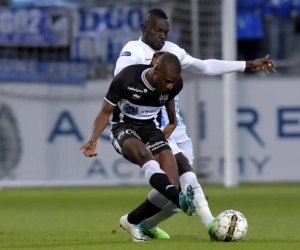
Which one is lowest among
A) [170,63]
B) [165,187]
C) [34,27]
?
[165,187]

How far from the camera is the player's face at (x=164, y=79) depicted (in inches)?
319

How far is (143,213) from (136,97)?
1.12m

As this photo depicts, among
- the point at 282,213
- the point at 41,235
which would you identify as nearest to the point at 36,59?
the point at 282,213

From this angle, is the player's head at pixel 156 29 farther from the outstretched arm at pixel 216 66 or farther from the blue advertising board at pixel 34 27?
the blue advertising board at pixel 34 27

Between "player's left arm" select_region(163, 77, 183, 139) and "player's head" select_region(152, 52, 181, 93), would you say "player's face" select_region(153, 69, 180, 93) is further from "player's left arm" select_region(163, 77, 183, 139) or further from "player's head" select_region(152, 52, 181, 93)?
"player's left arm" select_region(163, 77, 183, 139)

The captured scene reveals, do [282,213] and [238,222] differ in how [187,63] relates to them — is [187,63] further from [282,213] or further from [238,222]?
[282,213]

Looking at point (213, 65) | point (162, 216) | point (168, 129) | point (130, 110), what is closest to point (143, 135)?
point (130, 110)

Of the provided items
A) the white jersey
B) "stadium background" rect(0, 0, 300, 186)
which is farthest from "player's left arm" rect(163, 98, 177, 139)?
"stadium background" rect(0, 0, 300, 186)

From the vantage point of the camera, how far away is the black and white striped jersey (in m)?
8.37

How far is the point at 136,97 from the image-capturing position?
8445mm

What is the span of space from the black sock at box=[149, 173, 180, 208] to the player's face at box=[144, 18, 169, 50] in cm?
157

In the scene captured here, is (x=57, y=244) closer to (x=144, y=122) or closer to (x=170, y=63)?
(x=144, y=122)

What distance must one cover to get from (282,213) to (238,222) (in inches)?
185

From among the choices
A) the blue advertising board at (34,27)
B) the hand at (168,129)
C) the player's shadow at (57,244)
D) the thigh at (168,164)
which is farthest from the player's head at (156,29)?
the blue advertising board at (34,27)
